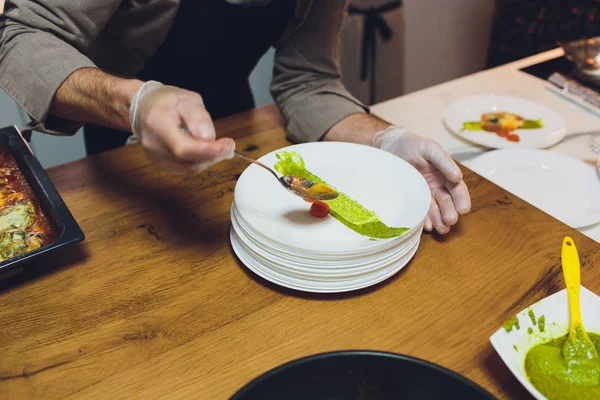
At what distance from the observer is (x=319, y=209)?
94 cm

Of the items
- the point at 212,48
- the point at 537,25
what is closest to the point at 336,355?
the point at 212,48

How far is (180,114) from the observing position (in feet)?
2.62

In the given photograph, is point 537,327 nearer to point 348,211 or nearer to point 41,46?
point 348,211

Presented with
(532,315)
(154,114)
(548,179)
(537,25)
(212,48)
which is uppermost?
(154,114)

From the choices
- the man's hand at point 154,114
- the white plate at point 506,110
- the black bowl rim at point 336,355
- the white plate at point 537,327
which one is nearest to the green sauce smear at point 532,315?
the white plate at point 537,327

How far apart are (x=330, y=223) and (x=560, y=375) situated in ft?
1.40

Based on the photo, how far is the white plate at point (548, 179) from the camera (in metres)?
1.13

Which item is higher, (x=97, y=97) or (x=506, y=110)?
(x=97, y=97)

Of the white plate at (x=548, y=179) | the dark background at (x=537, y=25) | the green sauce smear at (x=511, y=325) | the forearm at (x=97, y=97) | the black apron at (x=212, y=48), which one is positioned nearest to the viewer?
the green sauce smear at (x=511, y=325)

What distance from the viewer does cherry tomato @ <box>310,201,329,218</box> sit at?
936mm

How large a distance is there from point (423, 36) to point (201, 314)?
2.82 metres

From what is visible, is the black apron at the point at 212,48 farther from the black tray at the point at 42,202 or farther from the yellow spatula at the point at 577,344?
the yellow spatula at the point at 577,344

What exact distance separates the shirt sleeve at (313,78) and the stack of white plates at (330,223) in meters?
0.20

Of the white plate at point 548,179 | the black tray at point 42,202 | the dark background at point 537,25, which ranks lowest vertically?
the dark background at point 537,25
